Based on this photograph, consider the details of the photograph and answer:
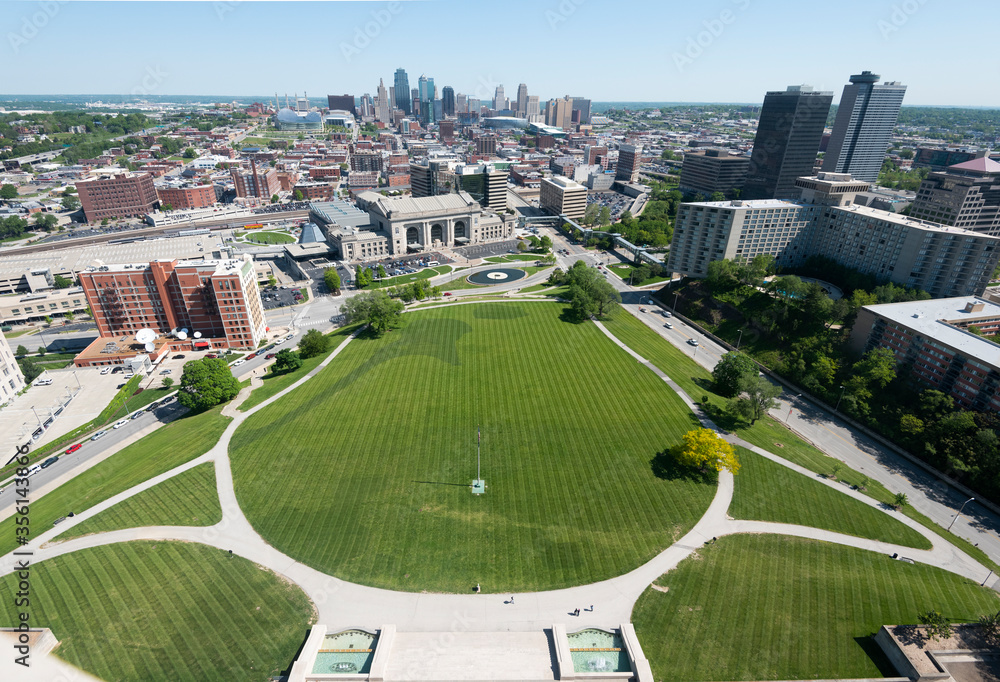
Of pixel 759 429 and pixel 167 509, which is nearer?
pixel 167 509

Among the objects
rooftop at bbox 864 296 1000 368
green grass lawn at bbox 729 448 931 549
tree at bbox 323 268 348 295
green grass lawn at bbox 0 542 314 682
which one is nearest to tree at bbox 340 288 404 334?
tree at bbox 323 268 348 295

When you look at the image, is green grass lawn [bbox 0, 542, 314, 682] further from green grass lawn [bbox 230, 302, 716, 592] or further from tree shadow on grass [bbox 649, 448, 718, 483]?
tree shadow on grass [bbox 649, 448, 718, 483]

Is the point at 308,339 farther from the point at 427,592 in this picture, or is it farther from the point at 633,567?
the point at 633,567

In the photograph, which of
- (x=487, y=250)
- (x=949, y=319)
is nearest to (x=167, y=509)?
(x=949, y=319)

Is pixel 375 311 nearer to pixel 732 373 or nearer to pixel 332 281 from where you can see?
pixel 332 281

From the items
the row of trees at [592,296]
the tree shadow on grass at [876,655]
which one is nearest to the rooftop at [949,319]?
the tree shadow on grass at [876,655]

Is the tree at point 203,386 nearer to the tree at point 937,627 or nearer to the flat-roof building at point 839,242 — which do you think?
the tree at point 937,627

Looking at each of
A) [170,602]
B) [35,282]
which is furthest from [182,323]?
[170,602]
